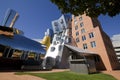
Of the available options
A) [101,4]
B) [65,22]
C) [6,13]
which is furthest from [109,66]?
[6,13]

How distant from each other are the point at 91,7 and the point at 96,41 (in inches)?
1166

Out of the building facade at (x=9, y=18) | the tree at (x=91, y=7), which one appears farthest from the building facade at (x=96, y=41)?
the tree at (x=91, y=7)

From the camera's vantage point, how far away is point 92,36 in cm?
3875

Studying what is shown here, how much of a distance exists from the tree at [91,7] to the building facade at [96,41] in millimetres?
28101

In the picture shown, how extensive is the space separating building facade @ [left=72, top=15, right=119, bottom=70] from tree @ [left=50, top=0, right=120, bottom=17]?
28101 millimetres

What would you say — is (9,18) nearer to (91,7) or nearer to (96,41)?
(96,41)

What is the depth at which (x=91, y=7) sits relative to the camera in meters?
8.77

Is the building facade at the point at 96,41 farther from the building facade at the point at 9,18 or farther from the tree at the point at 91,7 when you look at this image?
the tree at the point at 91,7

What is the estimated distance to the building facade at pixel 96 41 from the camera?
34969 mm

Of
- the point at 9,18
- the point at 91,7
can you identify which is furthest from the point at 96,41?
the point at 9,18

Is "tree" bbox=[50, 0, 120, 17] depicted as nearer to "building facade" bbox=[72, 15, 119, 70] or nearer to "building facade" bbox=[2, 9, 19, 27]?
"building facade" bbox=[72, 15, 119, 70]

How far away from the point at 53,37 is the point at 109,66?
160 ft

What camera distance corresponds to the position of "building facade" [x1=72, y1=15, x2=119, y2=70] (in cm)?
3497

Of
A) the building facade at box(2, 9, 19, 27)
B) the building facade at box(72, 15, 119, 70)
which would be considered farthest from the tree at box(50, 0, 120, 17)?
the building facade at box(2, 9, 19, 27)
